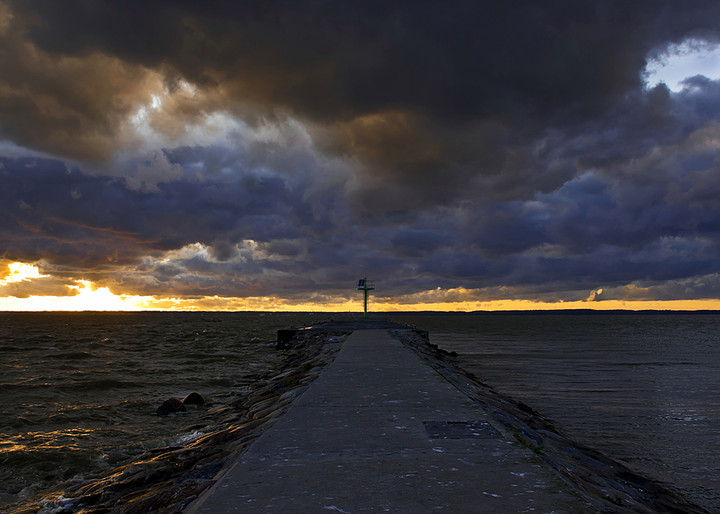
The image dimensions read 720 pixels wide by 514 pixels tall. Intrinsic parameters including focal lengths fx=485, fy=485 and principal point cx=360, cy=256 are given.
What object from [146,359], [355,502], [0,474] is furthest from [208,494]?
[146,359]

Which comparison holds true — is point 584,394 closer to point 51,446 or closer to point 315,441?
point 315,441

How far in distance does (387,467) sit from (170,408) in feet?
30.8

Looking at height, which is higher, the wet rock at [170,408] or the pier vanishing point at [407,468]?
the pier vanishing point at [407,468]

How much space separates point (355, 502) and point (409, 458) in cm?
109

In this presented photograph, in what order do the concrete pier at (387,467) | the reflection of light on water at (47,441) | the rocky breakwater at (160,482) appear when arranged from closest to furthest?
the concrete pier at (387,467) → the rocky breakwater at (160,482) → the reflection of light on water at (47,441)

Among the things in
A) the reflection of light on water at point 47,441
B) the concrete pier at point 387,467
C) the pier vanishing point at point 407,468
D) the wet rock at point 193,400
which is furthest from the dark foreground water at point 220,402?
the concrete pier at point 387,467

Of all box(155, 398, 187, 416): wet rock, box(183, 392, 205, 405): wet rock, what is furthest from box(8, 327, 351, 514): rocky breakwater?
box(183, 392, 205, 405): wet rock

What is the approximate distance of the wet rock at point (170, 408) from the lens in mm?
11656

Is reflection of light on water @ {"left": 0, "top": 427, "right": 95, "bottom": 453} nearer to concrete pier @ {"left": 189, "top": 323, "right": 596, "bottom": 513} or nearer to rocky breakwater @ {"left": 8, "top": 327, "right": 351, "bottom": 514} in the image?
rocky breakwater @ {"left": 8, "top": 327, "right": 351, "bottom": 514}

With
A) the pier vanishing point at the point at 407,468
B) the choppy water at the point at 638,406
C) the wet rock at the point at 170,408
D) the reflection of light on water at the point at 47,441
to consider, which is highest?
the pier vanishing point at the point at 407,468

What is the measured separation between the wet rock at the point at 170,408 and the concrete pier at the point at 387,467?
6.46 metres

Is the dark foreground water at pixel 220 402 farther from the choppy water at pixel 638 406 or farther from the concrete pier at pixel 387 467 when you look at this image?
the concrete pier at pixel 387 467

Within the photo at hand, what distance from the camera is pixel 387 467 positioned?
3953 millimetres

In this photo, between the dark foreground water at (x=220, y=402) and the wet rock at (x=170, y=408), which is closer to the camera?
the dark foreground water at (x=220, y=402)
